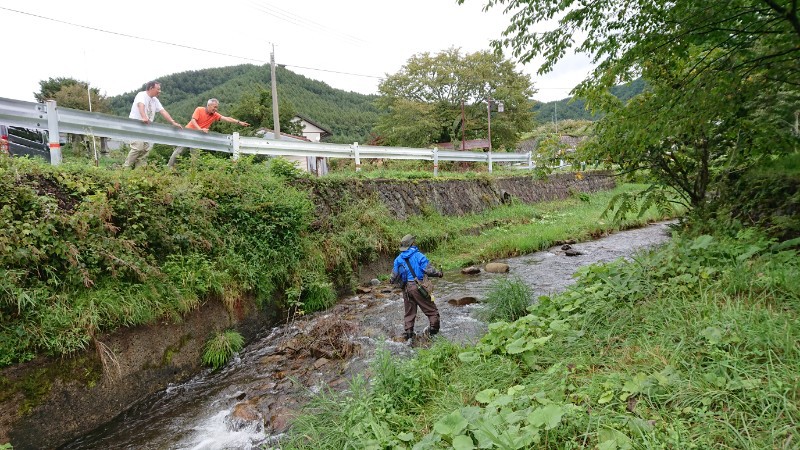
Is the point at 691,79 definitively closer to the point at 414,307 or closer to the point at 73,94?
the point at 414,307

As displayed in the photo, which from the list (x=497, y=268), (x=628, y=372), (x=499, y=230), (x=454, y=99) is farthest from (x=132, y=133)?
(x=454, y=99)

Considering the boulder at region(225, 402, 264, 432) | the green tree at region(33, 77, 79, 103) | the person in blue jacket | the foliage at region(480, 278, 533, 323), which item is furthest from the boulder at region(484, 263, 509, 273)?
the green tree at region(33, 77, 79, 103)

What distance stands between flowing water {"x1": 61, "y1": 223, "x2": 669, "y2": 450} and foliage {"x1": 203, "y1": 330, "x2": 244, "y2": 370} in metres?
0.12

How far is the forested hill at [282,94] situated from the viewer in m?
62.9

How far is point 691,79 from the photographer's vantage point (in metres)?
4.59

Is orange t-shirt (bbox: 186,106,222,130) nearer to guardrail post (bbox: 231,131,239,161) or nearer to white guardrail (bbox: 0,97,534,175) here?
white guardrail (bbox: 0,97,534,175)

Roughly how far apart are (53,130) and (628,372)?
296 inches

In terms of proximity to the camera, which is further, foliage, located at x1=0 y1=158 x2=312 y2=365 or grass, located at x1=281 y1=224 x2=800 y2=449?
foliage, located at x1=0 y1=158 x2=312 y2=365

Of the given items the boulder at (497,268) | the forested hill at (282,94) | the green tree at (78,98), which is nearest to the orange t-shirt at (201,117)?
the boulder at (497,268)

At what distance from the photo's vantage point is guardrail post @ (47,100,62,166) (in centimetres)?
561

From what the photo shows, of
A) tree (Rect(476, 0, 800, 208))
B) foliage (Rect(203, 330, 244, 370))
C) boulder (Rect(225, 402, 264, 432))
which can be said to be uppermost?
tree (Rect(476, 0, 800, 208))

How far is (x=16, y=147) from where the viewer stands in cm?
759

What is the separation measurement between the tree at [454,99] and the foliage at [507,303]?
1046 inches

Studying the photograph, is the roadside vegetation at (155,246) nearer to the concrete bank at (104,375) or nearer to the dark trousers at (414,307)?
the concrete bank at (104,375)
